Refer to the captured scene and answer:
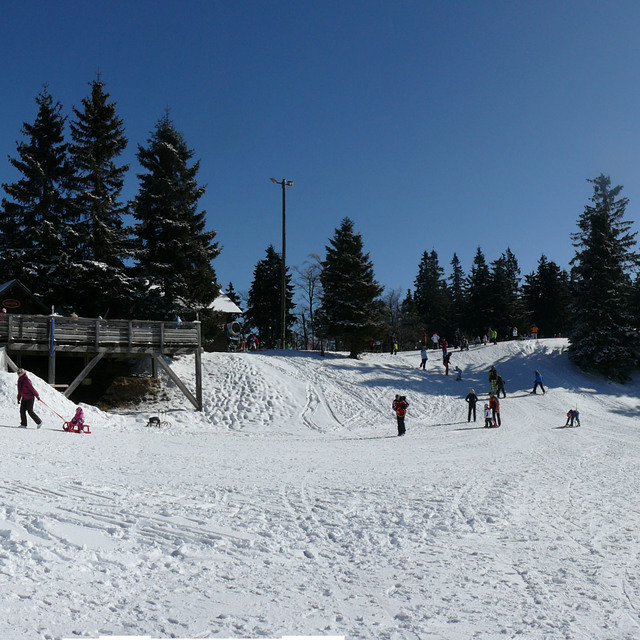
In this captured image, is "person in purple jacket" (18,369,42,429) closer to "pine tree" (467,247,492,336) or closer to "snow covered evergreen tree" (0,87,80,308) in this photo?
"snow covered evergreen tree" (0,87,80,308)

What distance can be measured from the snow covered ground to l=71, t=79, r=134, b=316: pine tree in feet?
34.1

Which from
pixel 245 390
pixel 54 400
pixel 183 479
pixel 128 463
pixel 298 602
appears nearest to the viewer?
pixel 298 602

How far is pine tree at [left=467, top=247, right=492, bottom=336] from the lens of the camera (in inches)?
2334

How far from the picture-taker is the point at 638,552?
5812 mm

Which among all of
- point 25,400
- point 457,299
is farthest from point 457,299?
point 25,400

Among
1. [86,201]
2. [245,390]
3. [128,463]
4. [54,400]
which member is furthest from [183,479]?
[86,201]

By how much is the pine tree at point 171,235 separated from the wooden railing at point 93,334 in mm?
3841

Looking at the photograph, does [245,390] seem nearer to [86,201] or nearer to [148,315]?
[148,315]

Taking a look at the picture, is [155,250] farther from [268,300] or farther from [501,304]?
[501,304]

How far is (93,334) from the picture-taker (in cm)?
1991

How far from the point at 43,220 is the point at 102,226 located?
3062 mm

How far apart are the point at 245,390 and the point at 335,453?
11.2 m

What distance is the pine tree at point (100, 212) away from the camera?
24203 mm

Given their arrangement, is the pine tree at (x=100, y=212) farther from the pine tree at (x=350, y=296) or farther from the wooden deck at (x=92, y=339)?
the pine tree at (x=350, y=296)
